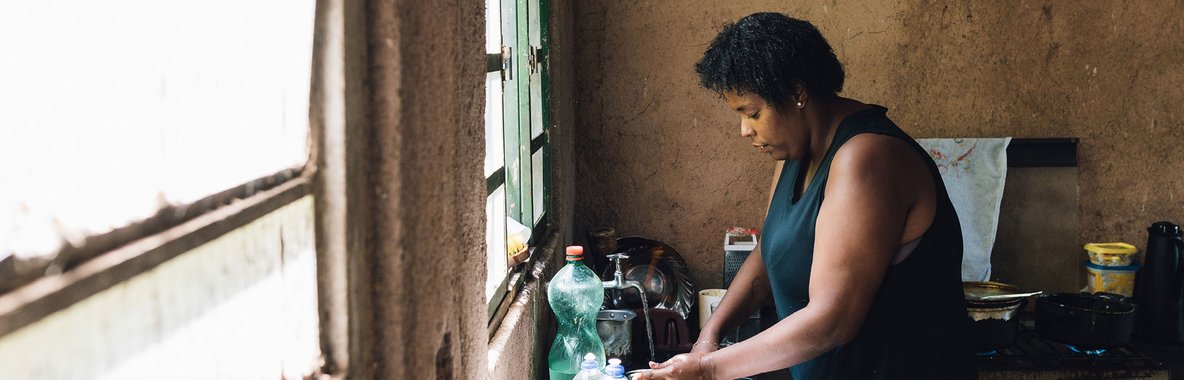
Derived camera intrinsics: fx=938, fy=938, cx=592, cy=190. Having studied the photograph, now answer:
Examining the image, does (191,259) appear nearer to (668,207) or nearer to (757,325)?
(757,325)

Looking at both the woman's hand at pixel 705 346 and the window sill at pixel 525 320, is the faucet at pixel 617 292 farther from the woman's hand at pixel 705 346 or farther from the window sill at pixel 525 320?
the woman's hand at pixel 705 346

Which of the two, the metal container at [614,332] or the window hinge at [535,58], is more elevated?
the window hinge at [535,58]

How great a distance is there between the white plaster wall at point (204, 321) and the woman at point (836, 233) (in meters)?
1.32

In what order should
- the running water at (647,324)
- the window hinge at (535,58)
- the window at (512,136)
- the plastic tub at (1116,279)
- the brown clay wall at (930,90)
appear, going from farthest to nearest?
the brown clay wall at (930,90), the plastic tub at (1116,279), the window hinge at (535,58), the running water at (647,324), the window at (512,136)

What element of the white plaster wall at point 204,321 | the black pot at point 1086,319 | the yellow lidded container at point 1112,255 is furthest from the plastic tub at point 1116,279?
the white plaster wall at point 204,321

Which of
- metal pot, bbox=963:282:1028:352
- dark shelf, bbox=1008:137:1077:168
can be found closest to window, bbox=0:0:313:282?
metal pot, bbox=963:282:1028:352

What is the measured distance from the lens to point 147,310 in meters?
0.60

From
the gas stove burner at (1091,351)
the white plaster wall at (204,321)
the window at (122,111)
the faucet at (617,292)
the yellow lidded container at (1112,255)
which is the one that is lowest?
the gas stove burner at (1091,351)

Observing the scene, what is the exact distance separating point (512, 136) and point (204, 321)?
211 centimetres

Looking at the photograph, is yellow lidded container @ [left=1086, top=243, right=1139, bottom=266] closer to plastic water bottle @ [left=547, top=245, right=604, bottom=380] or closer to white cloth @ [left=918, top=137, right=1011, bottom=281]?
white cloth @ [left=918, top=137, right=1011, bottom=281]

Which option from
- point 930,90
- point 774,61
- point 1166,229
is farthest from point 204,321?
point 1166,229

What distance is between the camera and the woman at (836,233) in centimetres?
195

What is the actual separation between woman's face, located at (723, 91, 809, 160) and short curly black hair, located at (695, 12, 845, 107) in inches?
0.8

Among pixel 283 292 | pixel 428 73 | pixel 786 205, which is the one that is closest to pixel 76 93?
pixel 283 292
